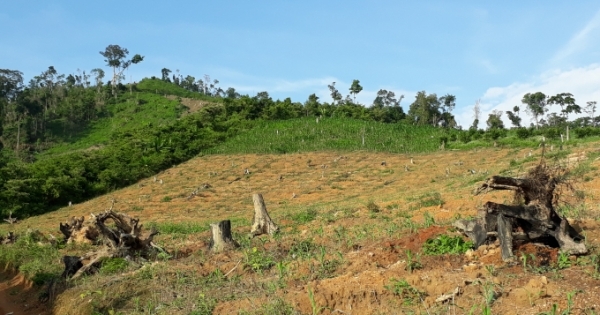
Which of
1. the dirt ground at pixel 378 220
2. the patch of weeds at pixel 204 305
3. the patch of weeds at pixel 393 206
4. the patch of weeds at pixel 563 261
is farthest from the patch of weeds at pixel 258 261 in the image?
the patch of weeds at pixel 393 206

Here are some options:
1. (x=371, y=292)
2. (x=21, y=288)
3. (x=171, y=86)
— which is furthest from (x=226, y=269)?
(x=171, y=86)

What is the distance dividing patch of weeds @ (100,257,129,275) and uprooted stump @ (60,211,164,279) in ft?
0.52

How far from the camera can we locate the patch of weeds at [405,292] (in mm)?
5145

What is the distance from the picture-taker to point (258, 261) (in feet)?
25.5

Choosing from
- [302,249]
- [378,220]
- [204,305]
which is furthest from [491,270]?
[378,220]

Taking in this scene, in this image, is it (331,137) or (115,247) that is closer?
(115,247)

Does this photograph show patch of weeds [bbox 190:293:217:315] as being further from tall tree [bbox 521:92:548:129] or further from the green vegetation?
tall tree [bbox 521:92:548:129]

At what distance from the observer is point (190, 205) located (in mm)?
23422

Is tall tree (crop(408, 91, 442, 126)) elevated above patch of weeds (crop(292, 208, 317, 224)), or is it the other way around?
tall tree (crop(408, 91, 442, 126))

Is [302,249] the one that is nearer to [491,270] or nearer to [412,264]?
[412,264]

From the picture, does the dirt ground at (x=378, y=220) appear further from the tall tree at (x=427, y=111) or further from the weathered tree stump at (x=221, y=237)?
the tall tree at (x=427, y=111)

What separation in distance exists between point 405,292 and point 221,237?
4850 millimetres

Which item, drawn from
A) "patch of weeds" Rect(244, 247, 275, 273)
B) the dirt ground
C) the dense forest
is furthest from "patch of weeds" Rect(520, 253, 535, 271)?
the dense forest

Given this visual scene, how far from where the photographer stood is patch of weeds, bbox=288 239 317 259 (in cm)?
795
